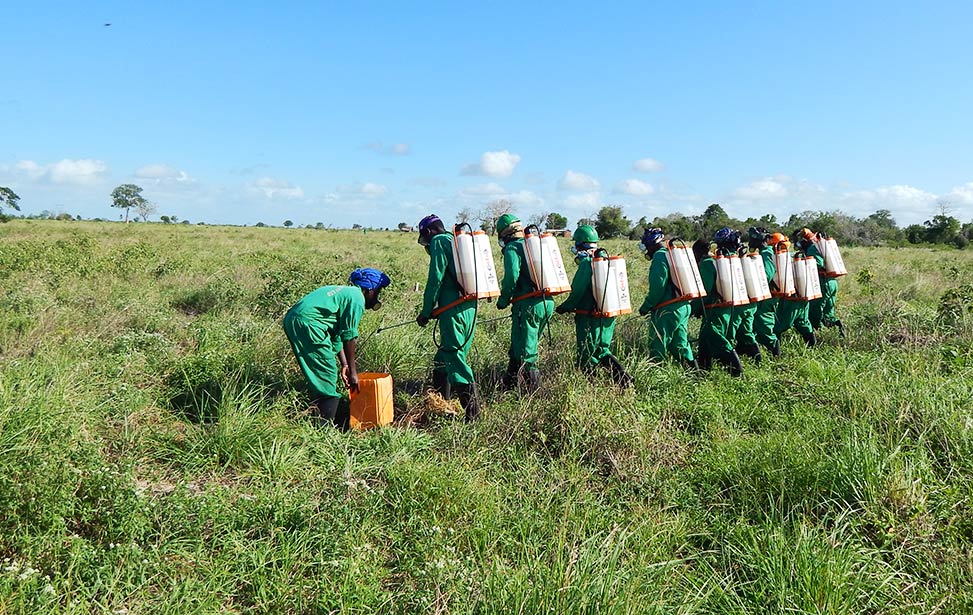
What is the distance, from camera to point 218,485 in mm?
3289

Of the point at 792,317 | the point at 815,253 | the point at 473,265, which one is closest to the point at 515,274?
the point at 473,265

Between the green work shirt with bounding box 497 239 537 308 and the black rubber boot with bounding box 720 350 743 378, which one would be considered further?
the black rubber boot with bounding box 720 350 743 378

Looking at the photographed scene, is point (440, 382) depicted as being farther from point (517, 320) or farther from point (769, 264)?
point (769, 264)

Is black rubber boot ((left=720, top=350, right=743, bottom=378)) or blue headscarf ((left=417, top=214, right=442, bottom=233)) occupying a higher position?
blue headscarf ((left=417, top=214, right=442, bottom=233))

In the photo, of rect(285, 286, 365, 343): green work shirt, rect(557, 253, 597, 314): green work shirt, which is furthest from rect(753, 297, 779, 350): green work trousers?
rect(285, 286, 365, 343): green work shirt

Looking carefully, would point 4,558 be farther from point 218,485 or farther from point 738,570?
point 738,570

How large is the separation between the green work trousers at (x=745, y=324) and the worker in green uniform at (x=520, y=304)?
2509mm

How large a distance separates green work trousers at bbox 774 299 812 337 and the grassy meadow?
6.84ft

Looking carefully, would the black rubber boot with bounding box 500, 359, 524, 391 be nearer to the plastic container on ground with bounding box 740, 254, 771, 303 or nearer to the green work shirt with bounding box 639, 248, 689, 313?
the green work shirt with bounding box 639, 248, 689, 313

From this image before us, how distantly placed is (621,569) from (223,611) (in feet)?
5.51

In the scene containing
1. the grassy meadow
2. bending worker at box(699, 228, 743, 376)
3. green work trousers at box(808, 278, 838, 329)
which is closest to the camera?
the grassy meadow

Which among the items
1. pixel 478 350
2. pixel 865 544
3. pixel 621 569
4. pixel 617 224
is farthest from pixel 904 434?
pixel 617 224

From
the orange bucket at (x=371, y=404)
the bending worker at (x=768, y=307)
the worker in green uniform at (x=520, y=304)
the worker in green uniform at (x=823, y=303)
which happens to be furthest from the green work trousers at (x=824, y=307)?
the orange bucket at (x=371, y=404)

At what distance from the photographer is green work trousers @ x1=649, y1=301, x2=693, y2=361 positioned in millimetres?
5836
